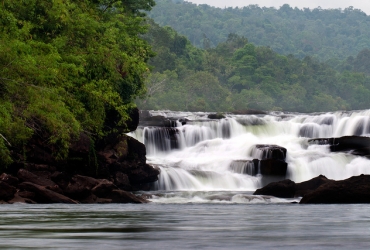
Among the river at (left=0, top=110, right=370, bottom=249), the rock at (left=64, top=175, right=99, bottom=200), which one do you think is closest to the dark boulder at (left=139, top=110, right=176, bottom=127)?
the river at (left=0, top=110, right=370, bottom=249)

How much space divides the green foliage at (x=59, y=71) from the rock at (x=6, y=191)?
2.69ft

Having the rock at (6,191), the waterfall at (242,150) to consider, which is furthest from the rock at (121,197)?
the waterfall at (242,150)

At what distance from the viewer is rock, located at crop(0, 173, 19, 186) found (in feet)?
75.2

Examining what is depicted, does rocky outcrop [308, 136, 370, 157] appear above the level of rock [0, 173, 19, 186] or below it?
below

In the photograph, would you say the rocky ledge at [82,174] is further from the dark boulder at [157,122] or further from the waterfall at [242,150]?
the dark boulder at [157,122]

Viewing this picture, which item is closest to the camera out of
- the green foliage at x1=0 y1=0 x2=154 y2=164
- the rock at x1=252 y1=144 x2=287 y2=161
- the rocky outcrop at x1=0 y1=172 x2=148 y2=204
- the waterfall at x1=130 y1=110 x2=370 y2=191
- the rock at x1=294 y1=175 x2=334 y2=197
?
the green foliage at x1=0 y1=0 x2=154 y2=164

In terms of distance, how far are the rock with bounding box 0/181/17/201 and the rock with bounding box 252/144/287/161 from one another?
17.9 meters

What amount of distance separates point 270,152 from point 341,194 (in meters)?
15.8

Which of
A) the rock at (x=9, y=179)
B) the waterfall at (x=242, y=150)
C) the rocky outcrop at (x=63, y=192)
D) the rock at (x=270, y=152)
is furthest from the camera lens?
the rock at (x=270, y=152)

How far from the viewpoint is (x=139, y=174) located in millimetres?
33438

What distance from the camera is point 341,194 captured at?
70.4 feet

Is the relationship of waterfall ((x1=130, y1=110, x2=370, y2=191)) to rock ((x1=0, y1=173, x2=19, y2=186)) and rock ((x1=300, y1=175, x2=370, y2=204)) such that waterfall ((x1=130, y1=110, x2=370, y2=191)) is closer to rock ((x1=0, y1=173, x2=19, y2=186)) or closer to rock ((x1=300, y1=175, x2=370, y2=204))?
rock ((x1=0, y1=173, x2=19, y2=186))

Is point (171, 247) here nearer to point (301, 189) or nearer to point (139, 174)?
point (301, 189)

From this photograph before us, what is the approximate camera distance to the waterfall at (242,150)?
3551 centimetres
